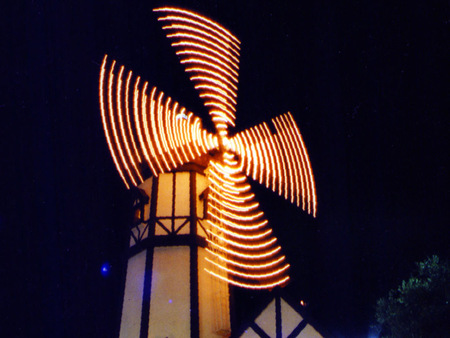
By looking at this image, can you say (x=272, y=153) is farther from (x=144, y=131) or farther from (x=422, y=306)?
(x=422, y=306)

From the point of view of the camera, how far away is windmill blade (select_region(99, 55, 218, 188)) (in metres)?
7.23

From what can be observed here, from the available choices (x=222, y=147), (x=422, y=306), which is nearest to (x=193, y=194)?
(x=222, y=147)

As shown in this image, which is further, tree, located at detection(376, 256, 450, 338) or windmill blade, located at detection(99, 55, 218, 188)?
tree, located at detection(376, 256, 450, 338)

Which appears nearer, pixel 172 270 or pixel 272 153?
pixel 172 270

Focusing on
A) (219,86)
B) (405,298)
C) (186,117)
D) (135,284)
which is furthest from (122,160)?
(405,298)

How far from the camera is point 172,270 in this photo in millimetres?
9367

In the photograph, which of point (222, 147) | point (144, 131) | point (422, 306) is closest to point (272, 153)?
point (222, 147)

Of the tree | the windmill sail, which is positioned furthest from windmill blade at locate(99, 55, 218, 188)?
the tree

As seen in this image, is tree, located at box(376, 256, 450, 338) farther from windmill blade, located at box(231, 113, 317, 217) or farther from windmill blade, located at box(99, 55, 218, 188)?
windmill blade, located at box(99, 55, 218, 188)

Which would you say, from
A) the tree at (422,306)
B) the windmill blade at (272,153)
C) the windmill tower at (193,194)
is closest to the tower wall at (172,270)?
the windmill tower at (193,194)

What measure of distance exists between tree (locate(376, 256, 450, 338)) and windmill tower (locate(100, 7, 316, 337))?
2.93m

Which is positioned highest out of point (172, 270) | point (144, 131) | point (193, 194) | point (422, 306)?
point (144, 131)

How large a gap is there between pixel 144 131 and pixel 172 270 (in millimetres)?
3120

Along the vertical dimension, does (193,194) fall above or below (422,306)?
above
